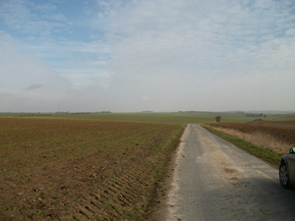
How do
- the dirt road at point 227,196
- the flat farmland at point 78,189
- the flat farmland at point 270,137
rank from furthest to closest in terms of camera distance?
the flat farmland at point 270,137
the flat farmland at point 78,189
the dirt road at point 227,196

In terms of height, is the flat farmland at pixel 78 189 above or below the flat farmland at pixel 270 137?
above

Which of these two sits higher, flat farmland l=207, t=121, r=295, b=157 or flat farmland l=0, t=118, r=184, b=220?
flat farmland l=0, t=118, r=184, b=220

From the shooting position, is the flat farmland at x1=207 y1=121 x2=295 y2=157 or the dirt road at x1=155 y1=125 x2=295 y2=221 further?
the flat farmland at x1=207 y1=121 x2=295 y2=157

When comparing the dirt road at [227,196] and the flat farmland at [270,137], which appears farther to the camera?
the flat farmland at [270,137]

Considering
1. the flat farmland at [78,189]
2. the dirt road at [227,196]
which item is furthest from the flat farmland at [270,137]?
the flat farmland at [78,189]

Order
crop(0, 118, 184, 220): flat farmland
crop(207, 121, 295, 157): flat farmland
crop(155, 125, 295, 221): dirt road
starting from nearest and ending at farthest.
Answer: crop(155, 125, 295, 221): dirt road, crop(0, 118, 184, 220): flat farmland, crop(207, 121, 295, 157): flat farmland

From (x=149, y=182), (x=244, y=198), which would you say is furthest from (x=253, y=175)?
(x=149, y=182)

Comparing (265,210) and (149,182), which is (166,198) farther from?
(265,210)

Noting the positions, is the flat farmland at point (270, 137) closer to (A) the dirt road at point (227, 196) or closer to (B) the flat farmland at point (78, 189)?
(A) the dirt road at point (227, 196)

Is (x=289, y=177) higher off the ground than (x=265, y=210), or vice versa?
(x=289, y=177)

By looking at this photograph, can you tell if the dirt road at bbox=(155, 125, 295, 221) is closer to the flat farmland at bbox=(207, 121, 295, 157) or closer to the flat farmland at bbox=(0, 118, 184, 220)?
the flat farmland at bbox=(0, 118, 184, 220)

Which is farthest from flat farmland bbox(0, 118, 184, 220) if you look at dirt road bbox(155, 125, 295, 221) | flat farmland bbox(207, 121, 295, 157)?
flat farmland bbox(207, 121, 295, 157)

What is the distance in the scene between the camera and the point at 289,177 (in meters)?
6.59

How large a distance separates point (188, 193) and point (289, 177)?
3.34m
